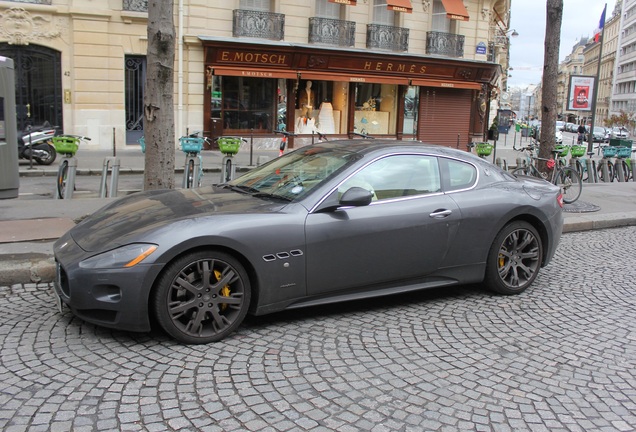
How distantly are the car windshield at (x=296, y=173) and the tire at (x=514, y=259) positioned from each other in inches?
65.9

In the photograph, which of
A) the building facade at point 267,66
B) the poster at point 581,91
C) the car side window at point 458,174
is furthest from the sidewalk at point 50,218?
the building facade at point 267,66

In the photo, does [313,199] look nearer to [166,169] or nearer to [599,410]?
[599,410]

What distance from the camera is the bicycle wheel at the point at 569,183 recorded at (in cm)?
1067

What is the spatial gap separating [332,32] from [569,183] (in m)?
14.1

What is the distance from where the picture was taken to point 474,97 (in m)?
27.0

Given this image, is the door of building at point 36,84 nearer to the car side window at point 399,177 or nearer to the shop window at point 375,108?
the shop window at point 375,108

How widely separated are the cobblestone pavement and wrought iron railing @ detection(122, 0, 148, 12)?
53.5 feet

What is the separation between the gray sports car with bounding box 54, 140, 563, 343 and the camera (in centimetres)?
391

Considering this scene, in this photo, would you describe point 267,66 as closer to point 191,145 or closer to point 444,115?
point 444,115

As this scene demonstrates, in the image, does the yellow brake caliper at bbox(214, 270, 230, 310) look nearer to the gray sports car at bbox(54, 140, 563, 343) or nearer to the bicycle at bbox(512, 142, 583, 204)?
the gray sports car at bbox(54, 140, 563, 343)

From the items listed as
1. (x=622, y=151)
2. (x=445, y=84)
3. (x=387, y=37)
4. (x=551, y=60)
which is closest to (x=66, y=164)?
(x=551, y=60)

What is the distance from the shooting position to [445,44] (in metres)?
25.1

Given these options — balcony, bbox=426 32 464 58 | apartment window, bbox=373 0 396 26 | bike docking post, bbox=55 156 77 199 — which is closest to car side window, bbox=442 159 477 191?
bike docking post, bbox=55 156 77 199

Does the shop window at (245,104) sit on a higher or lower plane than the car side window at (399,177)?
higher
